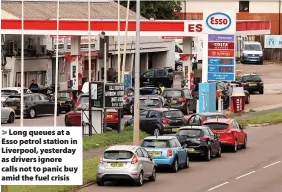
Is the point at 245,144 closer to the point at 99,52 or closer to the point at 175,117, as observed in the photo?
the point at 175,117

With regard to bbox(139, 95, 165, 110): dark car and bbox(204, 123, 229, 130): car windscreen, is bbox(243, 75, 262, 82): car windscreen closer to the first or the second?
bbox(139, 95, 165, 110): dark car

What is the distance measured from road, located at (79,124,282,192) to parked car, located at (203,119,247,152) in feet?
1.63

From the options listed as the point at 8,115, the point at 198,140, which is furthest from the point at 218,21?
the point at 198,140

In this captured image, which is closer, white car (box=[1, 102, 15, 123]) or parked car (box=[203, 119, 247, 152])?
parked car (box=[203, 119, 247, 152])

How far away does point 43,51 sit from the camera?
7512 centimetres

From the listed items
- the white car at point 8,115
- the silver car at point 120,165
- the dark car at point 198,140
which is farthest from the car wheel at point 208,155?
the white car at point 8,115

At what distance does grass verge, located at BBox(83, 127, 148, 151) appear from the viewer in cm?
4297

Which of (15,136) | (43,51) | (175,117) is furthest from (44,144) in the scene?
(43,51)

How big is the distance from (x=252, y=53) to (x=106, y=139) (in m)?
61.2

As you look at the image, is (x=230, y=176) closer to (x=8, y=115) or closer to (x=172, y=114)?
(x=172, y=114)

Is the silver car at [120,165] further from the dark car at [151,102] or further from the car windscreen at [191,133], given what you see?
the dark car at [151,102]

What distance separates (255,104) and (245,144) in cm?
2419

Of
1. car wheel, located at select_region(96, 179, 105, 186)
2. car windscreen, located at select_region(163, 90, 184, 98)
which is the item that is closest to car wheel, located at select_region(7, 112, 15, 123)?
car windscreen, located at select_region(163, 90, 184, 98)

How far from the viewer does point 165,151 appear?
36531mm
